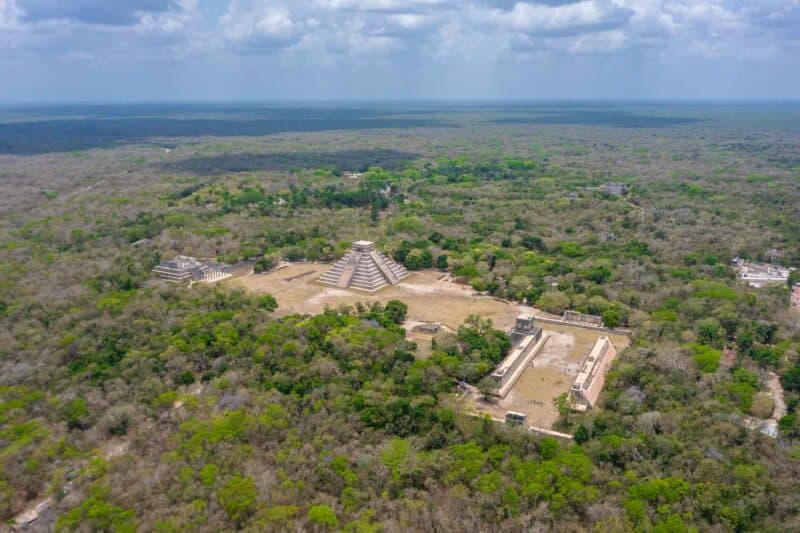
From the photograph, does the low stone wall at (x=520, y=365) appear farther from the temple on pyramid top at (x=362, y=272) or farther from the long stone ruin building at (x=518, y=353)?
the temple on pyramid top at (x=362, y=272)

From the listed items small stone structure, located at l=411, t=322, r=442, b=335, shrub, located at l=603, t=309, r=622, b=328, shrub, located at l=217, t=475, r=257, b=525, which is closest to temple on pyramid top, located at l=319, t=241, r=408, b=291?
small stone structure, located at l=411, t=322, r=442, b=335

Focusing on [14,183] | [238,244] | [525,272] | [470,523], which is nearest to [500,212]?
[525,272]

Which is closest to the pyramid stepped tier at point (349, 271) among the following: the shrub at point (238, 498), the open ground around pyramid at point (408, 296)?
the open ground around pyramid at point (408, 296)

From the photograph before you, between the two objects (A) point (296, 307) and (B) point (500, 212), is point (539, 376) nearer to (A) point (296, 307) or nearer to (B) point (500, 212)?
(A) point (296, 307)

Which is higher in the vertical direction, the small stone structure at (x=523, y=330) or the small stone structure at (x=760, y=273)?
the small stone structure at (x=523, y=330)

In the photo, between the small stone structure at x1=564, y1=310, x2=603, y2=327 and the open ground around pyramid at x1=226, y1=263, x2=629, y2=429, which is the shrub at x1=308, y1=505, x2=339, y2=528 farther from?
the small stone structure at x1=564, y1=310, x2=603, y2=327

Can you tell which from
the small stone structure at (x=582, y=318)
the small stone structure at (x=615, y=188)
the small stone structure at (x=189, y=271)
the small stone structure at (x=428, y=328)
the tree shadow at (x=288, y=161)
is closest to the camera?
the small stone structure at (x=428, y=328)

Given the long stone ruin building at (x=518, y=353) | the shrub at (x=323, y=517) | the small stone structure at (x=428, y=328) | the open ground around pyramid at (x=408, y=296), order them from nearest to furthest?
the shrub at (x=323, y=517), the long stone ruin building at (x=518, y=353), the small stone structure at (x=428, y=328), the open ground around pyramid at (x=408, y=296)
